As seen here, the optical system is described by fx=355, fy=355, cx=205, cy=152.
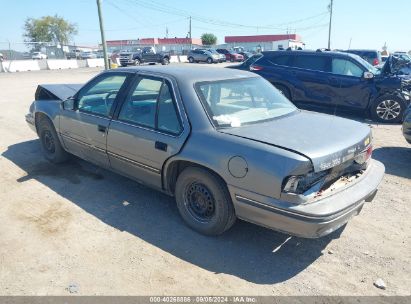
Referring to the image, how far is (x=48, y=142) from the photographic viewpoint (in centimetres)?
562

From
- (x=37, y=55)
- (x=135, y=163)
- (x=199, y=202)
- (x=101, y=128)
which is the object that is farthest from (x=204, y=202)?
(x=37, y=55)

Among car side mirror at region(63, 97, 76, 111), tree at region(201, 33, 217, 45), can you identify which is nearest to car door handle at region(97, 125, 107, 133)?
car side mirror at region(63, 97, 76, 111)

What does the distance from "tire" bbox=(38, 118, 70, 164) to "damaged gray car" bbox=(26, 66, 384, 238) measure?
0.69 meters

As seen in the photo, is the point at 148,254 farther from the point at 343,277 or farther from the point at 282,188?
the point at 343,277

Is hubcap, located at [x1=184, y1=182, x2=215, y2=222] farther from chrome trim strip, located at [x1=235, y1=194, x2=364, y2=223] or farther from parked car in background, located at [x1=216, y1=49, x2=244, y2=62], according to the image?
parked car in background, located at [x1=216, y1=49, x2=244, y2=62]

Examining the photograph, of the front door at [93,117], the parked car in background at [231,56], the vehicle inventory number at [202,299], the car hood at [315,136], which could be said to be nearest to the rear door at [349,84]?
the car hood at [315,136]

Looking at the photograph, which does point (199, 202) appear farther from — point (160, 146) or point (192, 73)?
point (192, 73)

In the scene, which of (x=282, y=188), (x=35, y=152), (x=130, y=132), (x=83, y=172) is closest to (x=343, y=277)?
(x=282, y=188)

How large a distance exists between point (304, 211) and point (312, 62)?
23.8 feet

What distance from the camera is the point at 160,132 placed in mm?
3646

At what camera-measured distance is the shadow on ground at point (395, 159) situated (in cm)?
545

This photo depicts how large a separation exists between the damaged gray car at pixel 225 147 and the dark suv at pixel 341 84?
5175 millimetres

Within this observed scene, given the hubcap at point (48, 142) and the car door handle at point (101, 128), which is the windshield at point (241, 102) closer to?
the car door handle at point (101, 128)

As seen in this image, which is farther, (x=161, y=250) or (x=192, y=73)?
(x=192, y=73)
